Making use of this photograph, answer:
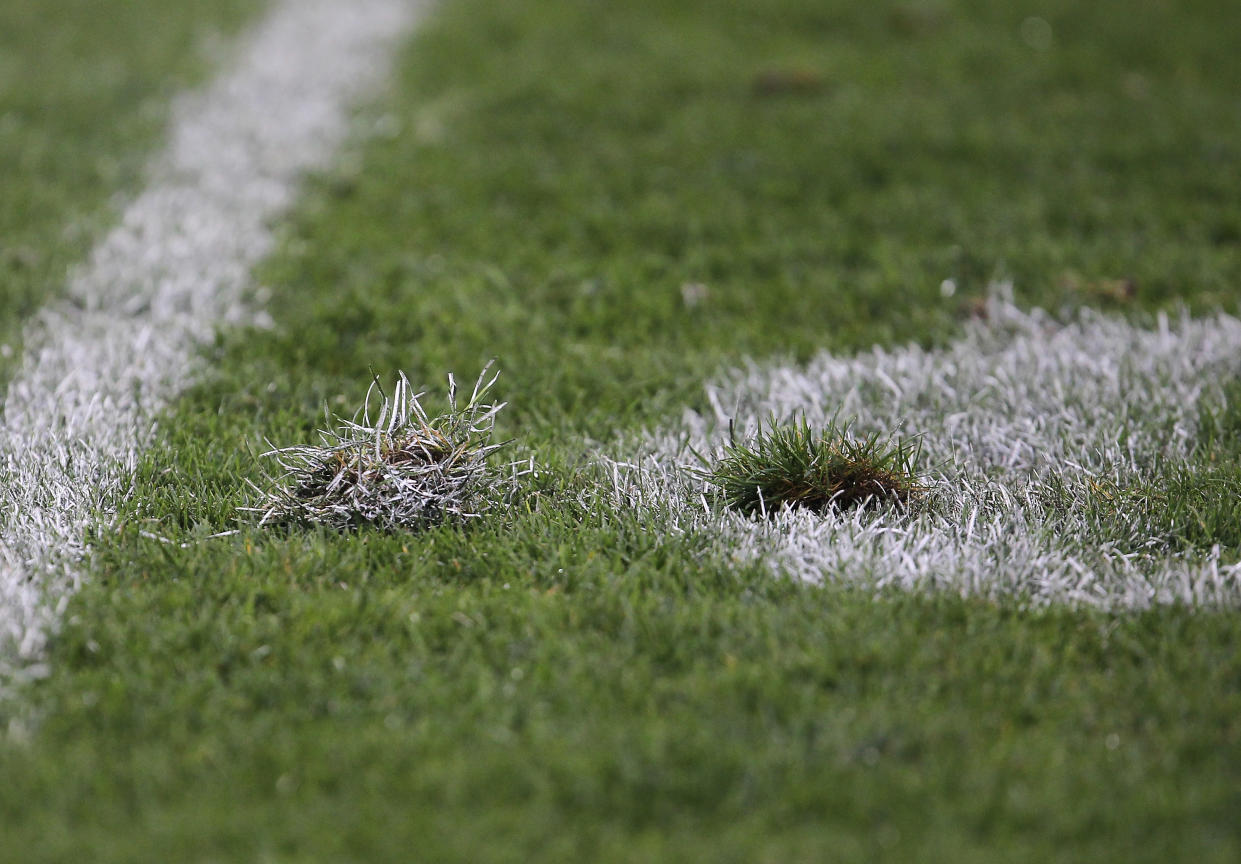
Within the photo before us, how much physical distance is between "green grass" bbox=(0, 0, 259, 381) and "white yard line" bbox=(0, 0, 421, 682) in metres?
0.12

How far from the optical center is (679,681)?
2.03 meters

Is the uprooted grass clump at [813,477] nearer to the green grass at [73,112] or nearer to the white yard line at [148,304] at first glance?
the white yard line at [148,304]

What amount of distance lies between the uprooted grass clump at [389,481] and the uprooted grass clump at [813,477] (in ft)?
1.95

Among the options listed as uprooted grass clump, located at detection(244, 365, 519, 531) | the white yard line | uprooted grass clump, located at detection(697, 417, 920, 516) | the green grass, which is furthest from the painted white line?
the green grass

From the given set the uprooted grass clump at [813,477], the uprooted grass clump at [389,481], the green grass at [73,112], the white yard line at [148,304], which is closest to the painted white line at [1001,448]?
the uprooted grass clump at [813,477]

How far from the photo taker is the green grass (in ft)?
13.0

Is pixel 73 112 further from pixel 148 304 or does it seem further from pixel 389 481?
pixel 389 481

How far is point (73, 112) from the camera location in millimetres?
5383

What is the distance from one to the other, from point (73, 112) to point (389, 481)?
161 inches

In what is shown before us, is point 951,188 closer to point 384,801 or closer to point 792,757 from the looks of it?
point 792,757

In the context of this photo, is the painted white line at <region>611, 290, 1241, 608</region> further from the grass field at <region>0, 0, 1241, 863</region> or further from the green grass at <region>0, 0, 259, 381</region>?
the green grass at <region>0, 0, 259, 381</region>

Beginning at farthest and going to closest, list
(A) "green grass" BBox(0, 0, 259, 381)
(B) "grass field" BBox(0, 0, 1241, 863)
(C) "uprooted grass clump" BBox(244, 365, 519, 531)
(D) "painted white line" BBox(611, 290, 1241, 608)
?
(A) "green grass" BBox(0, 0, 259, 381) → (C) "uprooted grass clump" BBox(244, 365, 519, 531) → (D) "painted white line" BBox(611, 290, 1241, 608) → (B) "grass field" BBox(0, 0, 1241, 863)

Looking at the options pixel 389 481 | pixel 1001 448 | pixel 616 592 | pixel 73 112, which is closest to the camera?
pixel 616 592

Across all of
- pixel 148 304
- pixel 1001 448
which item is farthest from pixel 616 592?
pixel 148 304
